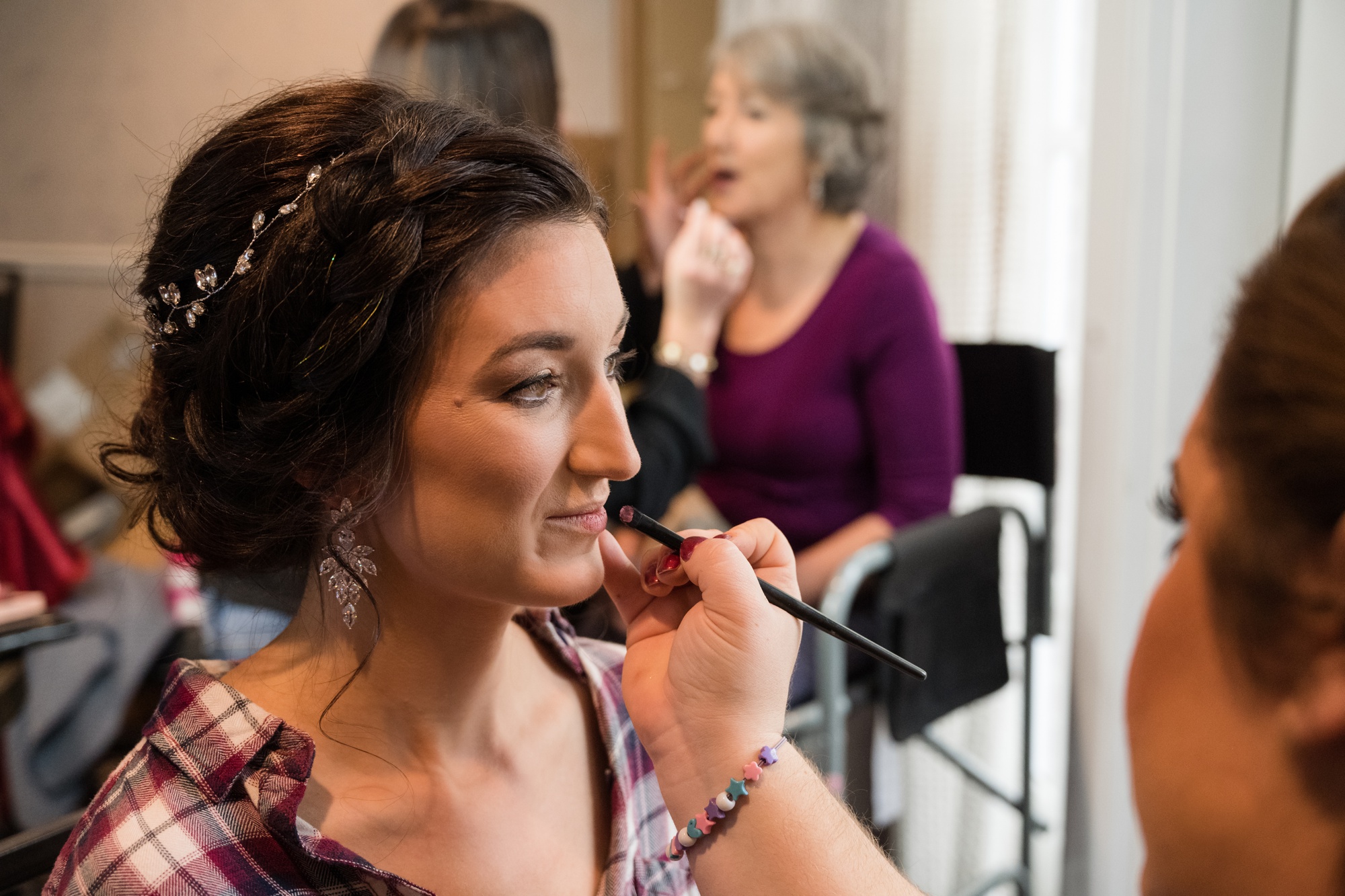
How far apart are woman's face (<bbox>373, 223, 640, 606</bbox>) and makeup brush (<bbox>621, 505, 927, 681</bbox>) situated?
0.13 feet

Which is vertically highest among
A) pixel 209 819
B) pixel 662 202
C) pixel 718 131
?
pixel 718 131

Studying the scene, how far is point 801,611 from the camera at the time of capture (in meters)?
0.77

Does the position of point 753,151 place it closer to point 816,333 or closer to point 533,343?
point 816,333

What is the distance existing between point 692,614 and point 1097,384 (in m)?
1.53

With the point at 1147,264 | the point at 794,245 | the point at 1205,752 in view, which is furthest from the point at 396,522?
the point at 1147,264

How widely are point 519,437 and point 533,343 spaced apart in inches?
2.7

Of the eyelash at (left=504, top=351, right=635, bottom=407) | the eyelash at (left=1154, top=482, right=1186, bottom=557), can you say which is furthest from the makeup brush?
the eyelash at (left=1154, top=482, right=1186, bottom=557)

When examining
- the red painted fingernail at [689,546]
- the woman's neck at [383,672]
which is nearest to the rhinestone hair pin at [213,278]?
the woman's neck at [383,672]

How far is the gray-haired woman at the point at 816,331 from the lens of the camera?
1748 mm

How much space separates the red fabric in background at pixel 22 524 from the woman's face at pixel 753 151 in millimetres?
1227

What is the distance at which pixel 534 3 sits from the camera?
1752mm

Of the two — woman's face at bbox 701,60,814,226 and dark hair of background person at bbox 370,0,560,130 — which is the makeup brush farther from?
woman's face at bbox 701,60,814,226

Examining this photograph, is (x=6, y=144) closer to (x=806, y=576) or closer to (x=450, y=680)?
(x=450, y=680)

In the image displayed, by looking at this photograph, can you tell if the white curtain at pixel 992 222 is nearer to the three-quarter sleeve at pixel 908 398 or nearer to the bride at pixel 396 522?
the three-quarter sleeve at pixel 908 398
